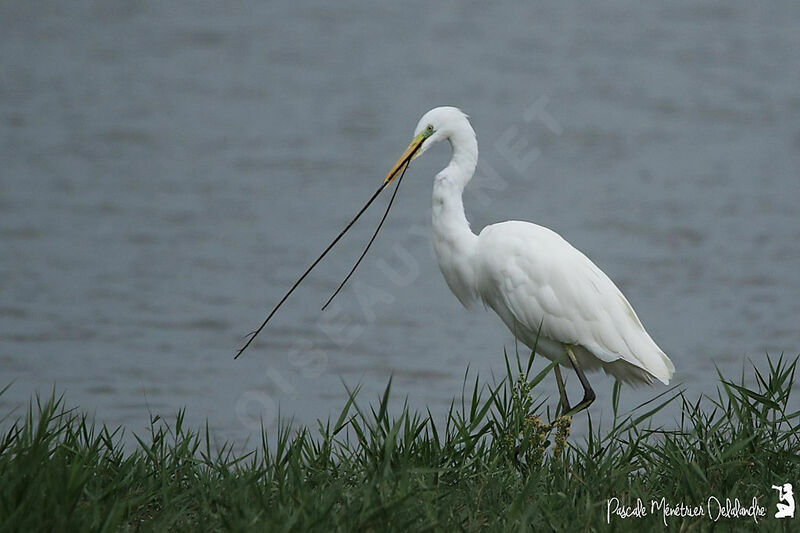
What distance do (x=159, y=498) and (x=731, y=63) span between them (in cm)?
1521

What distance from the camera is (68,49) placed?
57.0ft

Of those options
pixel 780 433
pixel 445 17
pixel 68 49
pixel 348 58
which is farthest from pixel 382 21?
pixel 780 433

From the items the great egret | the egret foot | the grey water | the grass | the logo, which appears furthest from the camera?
the grey water

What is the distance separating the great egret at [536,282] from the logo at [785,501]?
1.35m

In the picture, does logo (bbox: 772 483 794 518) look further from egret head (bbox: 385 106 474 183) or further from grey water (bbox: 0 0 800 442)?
grey water (bbox: 0 0 800 442)

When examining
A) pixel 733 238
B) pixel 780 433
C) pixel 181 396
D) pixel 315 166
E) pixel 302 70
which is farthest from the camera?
pixel 302 70

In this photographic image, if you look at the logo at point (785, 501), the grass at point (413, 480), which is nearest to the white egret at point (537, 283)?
the grass at point (413, 480)

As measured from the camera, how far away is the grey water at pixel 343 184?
8312mm

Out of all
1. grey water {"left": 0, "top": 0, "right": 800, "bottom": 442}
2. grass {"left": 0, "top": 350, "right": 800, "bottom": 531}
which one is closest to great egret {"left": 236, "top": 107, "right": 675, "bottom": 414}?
grass {"left": 0, "top": 350, "right": 800, "bottom": 531}

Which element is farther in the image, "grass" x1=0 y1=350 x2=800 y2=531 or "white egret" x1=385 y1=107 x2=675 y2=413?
"white egret" x1=385 y1=107 x2=675 y2=413

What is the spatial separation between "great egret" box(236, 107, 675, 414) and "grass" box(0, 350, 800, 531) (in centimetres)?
78

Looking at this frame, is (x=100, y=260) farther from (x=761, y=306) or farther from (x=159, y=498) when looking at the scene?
(x=159, y=498)

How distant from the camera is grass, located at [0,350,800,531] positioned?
360 cm

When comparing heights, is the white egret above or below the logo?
above
